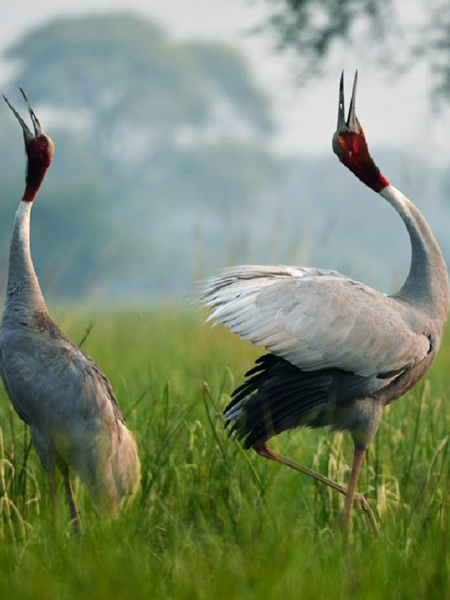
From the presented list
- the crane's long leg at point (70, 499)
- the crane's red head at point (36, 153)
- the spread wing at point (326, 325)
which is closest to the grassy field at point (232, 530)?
the crane's long leg at point (70, 499)

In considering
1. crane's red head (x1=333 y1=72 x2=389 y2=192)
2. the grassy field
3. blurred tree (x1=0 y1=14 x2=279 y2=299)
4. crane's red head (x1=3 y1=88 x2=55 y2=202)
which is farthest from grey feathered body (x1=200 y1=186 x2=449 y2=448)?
blurred tree (x1=0 y1=14 x2=279 y2=299)

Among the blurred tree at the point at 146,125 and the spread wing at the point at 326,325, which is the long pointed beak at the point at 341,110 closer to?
the spread wing at the point at 326,325

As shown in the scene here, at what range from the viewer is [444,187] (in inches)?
1319

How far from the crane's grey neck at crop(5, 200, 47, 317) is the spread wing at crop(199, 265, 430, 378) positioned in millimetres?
600

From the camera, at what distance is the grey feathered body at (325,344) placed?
3992mm

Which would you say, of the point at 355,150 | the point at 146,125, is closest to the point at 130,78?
the point at 146,125

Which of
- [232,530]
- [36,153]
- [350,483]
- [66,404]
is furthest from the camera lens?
[36,153]

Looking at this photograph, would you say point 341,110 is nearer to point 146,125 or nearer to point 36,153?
point 36,153

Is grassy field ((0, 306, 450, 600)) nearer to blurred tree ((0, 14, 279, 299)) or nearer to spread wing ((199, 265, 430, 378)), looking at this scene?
spread wing ((199, 265, 430, 378))

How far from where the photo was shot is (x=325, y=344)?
400cm

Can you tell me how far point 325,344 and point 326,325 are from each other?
0.07 metres

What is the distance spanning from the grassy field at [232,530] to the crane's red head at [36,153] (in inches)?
31.6

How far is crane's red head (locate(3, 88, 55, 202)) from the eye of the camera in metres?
4.22

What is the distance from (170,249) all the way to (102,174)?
187 inches
